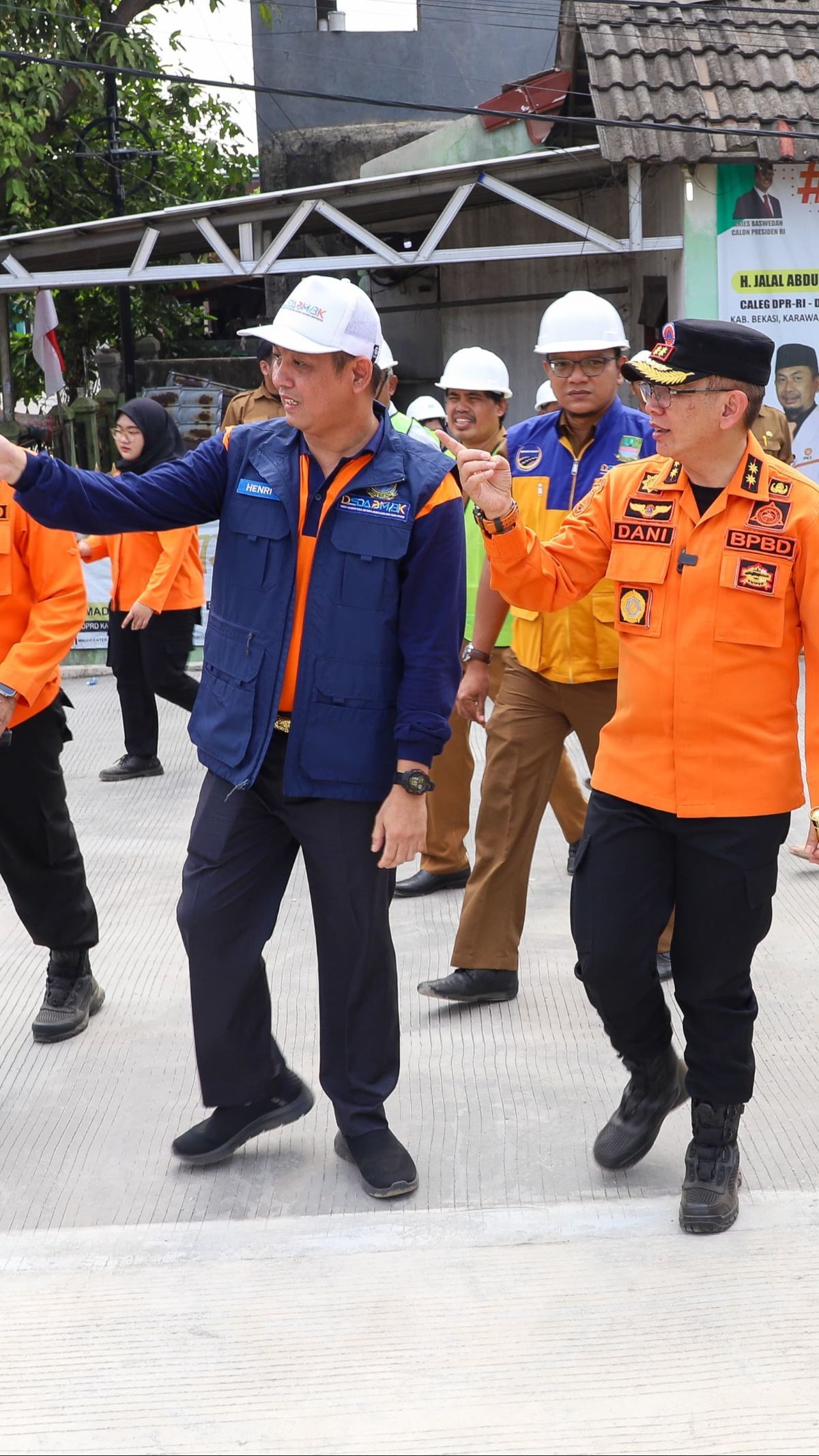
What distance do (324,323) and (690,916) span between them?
1548 millimetres

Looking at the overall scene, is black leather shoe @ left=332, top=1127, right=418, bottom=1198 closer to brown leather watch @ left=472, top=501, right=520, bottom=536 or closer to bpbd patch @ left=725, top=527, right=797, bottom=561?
brown leather watch @ left=472, top=501, right=520, bottom=536

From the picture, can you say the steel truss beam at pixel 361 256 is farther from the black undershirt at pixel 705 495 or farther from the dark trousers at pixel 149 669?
the black undershirt at pixel 705 495

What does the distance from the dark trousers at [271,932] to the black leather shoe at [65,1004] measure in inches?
40.2

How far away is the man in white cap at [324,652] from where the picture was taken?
340cm

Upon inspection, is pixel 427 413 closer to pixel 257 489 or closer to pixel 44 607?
pixel 44 607

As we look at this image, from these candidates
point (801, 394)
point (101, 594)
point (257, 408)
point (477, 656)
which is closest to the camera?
point (477, 656)

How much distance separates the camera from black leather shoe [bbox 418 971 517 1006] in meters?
4.76

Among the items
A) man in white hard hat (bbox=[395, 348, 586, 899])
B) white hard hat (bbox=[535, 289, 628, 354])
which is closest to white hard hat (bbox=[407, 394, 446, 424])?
man in white hard hat (bbox=[395, 348, 586, 899])

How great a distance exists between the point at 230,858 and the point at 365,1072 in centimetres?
62

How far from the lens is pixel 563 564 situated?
11.6 feet

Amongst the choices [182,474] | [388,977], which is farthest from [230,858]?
[182,474]

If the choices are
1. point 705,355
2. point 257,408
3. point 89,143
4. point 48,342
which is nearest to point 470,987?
point 705,355

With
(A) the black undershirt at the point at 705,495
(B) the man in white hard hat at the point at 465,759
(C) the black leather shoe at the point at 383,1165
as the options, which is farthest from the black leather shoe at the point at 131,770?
(A) the black undershirt at the point at 705,495

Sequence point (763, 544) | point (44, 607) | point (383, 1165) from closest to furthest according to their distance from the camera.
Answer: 1. point (763, 544)
2. point (383, 1165)
3. point (44, 607)
